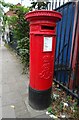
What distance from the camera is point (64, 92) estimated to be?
152 inches

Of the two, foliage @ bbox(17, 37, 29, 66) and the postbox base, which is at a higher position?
foliage @ bbox(17, 37, 29, 66)

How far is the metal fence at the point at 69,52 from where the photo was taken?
350 centimetres

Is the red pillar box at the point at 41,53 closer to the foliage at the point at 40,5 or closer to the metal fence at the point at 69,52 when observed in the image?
the metal fence at the point at 69,52

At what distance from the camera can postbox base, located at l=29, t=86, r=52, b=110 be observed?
3.08 metres

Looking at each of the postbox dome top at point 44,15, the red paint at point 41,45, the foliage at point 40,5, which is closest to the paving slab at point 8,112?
the red paint at point 41,45

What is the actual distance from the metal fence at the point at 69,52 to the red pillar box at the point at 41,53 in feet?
2.08

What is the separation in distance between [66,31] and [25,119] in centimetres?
223

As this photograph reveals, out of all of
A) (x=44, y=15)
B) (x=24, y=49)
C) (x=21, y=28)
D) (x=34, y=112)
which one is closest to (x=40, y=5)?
(x=21, y=28)

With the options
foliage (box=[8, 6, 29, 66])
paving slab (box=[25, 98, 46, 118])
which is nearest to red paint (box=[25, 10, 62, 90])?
paving slab (box=[25, 98, 46, 118])

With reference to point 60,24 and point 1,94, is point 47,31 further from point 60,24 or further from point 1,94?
point 1,94

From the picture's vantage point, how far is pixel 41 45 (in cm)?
287

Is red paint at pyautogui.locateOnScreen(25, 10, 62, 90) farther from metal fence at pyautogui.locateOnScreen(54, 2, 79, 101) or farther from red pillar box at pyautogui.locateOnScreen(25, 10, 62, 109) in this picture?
metal fence at pyautogui.locateOnScreen(54, 2, 79, 101)

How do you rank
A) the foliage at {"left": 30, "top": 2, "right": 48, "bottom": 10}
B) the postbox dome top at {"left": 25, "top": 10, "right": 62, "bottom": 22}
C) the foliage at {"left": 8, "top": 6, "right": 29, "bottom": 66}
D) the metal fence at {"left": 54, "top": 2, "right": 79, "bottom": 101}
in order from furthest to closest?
the foliage at {"left": 8, "top": 6, "right": 29, "bottom": 66} → the foliage at {"left": 30, "top": 2, "right": 48, "bottom": 10} → the metal fence at {"left": 54, "top": 2, "right": 79, "bottom": 101} → the postbox dome top at {"left": 25, "top": 10, "right": 62, "bottom": 22}

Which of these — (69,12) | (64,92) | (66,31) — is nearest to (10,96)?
(64,92)
